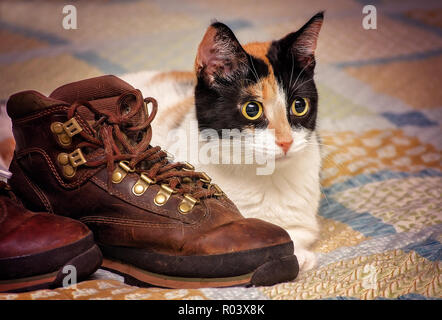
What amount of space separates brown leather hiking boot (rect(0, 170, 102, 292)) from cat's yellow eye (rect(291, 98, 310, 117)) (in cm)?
47

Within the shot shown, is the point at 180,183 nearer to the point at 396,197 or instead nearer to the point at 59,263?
the point at 59,263

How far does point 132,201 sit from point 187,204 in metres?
0.09

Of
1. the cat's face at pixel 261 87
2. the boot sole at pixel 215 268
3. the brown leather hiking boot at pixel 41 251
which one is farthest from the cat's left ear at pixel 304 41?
the brown leather hiking boot at pixel 41 251

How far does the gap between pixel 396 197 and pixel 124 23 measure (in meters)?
0.86

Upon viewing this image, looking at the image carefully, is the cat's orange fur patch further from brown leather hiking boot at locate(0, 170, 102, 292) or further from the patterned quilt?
brown leather hiking boot at locate(0, 170, 102, 292)

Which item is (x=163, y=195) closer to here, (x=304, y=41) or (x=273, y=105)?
(x=273, y=105)

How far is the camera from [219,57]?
94 cm

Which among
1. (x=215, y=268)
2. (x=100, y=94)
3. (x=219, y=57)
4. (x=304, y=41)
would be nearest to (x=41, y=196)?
(x=100, y=94)

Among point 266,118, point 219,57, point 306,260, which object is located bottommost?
point 306,260

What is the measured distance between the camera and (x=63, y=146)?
0.76 meters

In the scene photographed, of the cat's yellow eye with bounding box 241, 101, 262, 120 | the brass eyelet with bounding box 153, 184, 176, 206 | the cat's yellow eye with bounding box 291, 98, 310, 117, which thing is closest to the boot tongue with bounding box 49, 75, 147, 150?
the brass eyelet with bounding box 153, 184, 176, 206

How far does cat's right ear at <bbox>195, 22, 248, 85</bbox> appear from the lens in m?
0.91

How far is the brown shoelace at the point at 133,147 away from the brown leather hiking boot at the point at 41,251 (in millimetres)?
105
